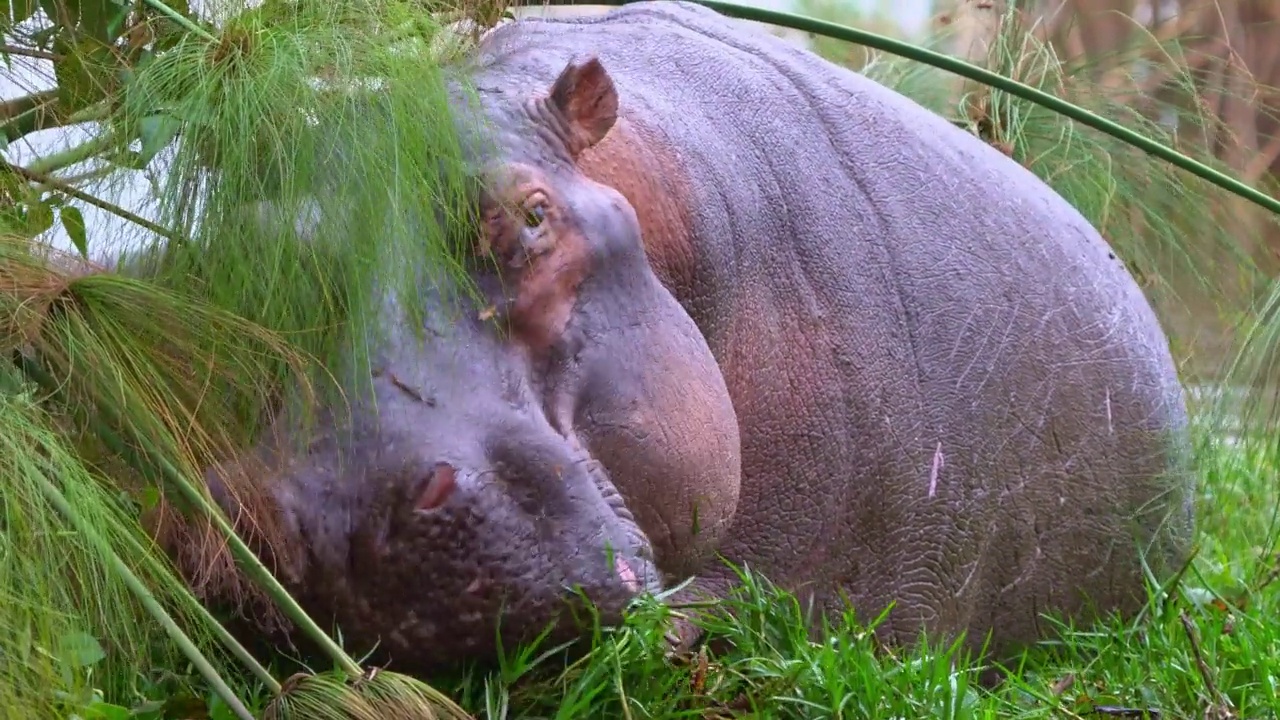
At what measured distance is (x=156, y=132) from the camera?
1.34 m

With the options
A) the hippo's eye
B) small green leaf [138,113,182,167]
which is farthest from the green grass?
small green leaf [138,113,182,167]

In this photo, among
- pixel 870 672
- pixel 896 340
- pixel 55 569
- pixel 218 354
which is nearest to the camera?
pixel 55 569

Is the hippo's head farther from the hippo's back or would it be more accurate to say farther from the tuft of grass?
the hippo's back

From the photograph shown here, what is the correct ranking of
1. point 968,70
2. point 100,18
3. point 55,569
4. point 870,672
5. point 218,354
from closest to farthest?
point 55,569 → point 218,354 → point 100,18 → point 870,672 → point 968,70

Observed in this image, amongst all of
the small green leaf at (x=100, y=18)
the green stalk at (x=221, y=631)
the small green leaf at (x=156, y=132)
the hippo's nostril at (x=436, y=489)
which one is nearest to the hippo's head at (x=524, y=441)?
the hippo's nostril at (x=436, y=489)

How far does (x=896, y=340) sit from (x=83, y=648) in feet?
3.39

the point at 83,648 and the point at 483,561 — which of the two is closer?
the point at 83,648

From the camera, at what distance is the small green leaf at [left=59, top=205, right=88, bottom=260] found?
138cm

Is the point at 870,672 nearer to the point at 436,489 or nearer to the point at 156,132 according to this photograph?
the point at 436,489

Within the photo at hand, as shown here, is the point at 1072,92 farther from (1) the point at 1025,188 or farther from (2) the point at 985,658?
(2) the point at 985,658

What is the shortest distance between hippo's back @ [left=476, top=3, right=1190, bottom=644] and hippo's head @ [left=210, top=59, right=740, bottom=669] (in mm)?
222

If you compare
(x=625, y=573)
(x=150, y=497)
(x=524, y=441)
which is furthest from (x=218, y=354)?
(x=625, y=573)

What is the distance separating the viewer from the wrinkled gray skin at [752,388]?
138 centimetres

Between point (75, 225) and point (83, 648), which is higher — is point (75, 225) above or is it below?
above
